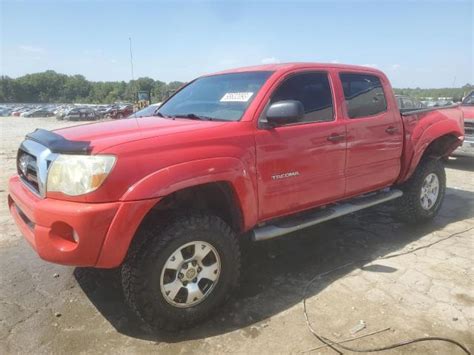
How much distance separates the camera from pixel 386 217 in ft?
17.7

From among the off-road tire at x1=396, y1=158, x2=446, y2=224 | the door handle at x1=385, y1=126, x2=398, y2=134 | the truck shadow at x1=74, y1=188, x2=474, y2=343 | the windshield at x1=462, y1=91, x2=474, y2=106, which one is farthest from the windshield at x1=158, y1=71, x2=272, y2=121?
the windshield at x1=462, y1=91, x2=474, y2=106

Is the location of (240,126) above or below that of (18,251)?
above

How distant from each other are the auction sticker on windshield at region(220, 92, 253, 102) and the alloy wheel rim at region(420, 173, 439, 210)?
9.31 feet

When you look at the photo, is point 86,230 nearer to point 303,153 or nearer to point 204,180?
point 204,180

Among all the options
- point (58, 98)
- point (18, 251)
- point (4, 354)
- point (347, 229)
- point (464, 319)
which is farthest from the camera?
point (58, 98)

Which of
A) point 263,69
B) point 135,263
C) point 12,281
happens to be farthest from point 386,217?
point 12,281

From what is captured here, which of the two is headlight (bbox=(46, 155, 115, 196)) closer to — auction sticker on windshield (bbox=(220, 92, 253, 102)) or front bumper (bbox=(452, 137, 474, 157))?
auction sticker on windshield (bbox=(220, 92, 253, 102))

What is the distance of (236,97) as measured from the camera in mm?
3400

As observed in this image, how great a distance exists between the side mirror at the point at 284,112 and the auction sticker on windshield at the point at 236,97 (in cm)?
28

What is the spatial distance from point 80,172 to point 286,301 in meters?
1.88

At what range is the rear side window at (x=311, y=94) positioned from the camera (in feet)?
11.4

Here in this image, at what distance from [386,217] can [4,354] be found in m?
4.58

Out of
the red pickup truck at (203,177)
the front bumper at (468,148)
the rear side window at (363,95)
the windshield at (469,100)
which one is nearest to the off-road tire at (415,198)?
the red pickup truck at (203,177)

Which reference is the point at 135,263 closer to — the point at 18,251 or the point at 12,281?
the point at 12,281
